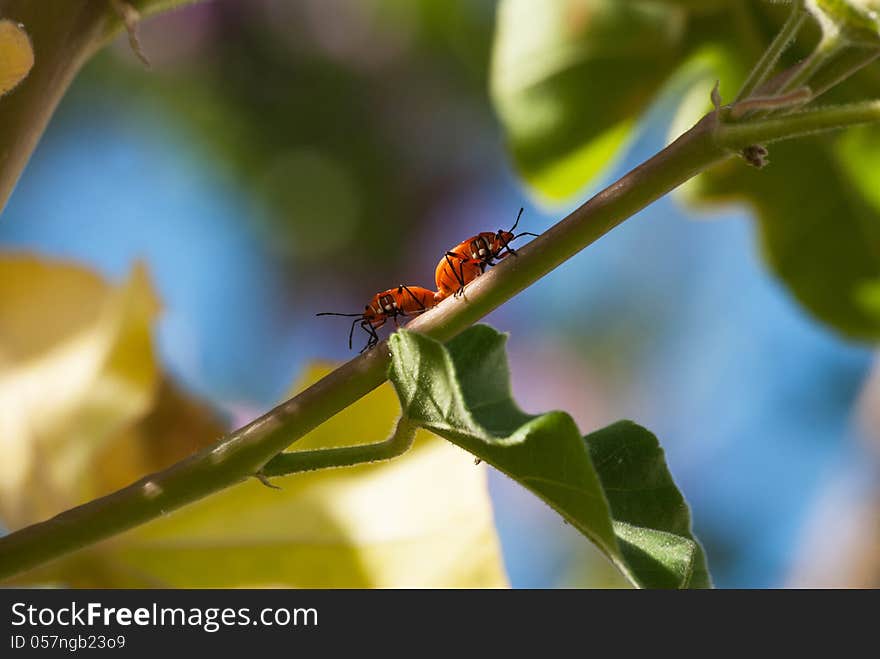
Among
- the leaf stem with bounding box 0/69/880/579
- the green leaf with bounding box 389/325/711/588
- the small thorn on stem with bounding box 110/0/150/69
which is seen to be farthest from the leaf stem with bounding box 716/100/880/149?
the small thorn on stem with bounding box 110/0/150/69

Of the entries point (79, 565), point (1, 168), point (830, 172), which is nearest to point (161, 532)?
point (79, 565)

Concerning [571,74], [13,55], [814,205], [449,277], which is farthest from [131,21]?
[814,205]

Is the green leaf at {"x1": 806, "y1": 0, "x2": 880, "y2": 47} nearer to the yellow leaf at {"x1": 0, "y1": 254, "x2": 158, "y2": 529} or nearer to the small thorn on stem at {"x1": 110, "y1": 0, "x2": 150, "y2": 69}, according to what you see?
the small thorn on stem at {"x1": 110, "y1": 0, "x2": 150, "y2": 69}

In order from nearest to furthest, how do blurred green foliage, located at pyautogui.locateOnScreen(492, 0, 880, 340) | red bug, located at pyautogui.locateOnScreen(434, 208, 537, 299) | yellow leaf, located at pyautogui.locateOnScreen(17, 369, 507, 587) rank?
red bug, located at pyautogui.locateOnScreen(434, 208, 537, 299) → yellow leaf, located at pyautogui.locateOnScreen(17, 369, 507, 587) → blurred green foliage, located at pyautogui.locateOnScreen(492, 0, 880, 340)

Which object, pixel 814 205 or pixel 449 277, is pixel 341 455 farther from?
pixel 814 205

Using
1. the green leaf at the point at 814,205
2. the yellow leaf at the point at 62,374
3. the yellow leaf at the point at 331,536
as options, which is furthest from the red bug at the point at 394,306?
the green leaf at the point at 814,205
